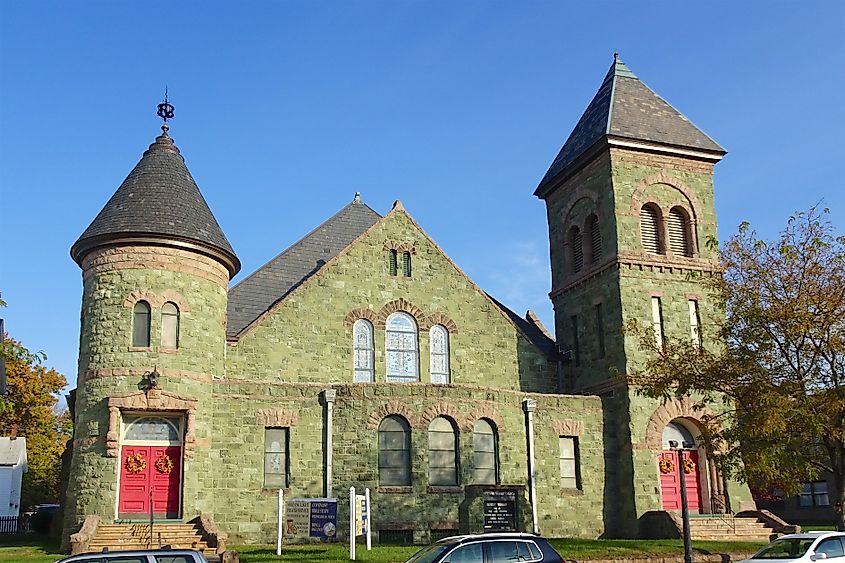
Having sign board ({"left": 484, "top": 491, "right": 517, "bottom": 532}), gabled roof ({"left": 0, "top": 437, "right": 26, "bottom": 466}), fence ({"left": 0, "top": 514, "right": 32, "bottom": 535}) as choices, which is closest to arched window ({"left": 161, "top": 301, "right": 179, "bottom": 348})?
Answer: sign board ({"left": 484, "top": 491, "right": 517, "bottom": 532})

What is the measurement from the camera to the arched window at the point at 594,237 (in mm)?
32969

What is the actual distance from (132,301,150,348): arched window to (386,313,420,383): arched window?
839 cm

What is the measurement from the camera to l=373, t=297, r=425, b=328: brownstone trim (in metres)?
31.0

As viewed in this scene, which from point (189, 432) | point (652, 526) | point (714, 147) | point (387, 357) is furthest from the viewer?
point (714, 147)

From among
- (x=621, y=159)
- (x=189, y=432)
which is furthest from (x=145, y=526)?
(x=621, y=159)

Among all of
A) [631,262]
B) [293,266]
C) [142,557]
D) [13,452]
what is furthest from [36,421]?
[142,557]

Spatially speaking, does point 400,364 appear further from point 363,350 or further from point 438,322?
point 438,322

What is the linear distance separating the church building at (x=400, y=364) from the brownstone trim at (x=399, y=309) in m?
0.08

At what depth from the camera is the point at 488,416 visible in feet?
93.5

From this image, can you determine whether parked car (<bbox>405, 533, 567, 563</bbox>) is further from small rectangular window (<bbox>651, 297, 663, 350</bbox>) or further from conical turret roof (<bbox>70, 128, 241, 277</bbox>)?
small rectangular window (<bbox>651, 297, 663, 350</bbox>)

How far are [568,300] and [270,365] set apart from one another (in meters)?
11.9

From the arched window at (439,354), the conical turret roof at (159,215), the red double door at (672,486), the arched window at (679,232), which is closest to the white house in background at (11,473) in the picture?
the conical turret roof at (159,215)

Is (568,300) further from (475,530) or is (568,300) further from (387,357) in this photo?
(475,530)

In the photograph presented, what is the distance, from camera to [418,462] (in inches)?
1072
